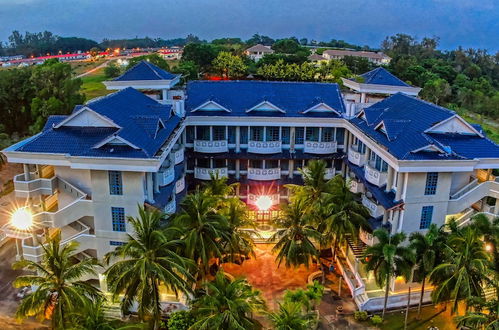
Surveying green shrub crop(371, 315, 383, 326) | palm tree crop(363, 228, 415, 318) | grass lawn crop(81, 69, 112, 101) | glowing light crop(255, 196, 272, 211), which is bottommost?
green shrub crop(371, 315, 383, 326)

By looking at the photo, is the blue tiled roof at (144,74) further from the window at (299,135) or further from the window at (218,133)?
the window at (299,135)

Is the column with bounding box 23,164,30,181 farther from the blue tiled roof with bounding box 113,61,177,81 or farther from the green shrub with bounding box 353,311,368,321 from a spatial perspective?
the green shrub with bounding box 353,311,368,321

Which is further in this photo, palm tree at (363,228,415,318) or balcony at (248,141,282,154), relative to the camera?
balcony at (248,141,282,154)

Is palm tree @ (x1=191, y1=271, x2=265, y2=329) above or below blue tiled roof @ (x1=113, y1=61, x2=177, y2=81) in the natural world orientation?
below

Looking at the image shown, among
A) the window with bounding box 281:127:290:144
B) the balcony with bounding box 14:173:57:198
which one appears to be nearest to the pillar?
the balcony with bounding box 14:173:57:198

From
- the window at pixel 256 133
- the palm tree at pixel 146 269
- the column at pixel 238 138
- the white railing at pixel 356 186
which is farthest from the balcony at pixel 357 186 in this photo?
the palm tree at pixel 146 269

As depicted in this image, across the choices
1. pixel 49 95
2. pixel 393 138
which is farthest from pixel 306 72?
pixel 393 138

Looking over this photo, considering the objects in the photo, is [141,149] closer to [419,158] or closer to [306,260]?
[306,260]
